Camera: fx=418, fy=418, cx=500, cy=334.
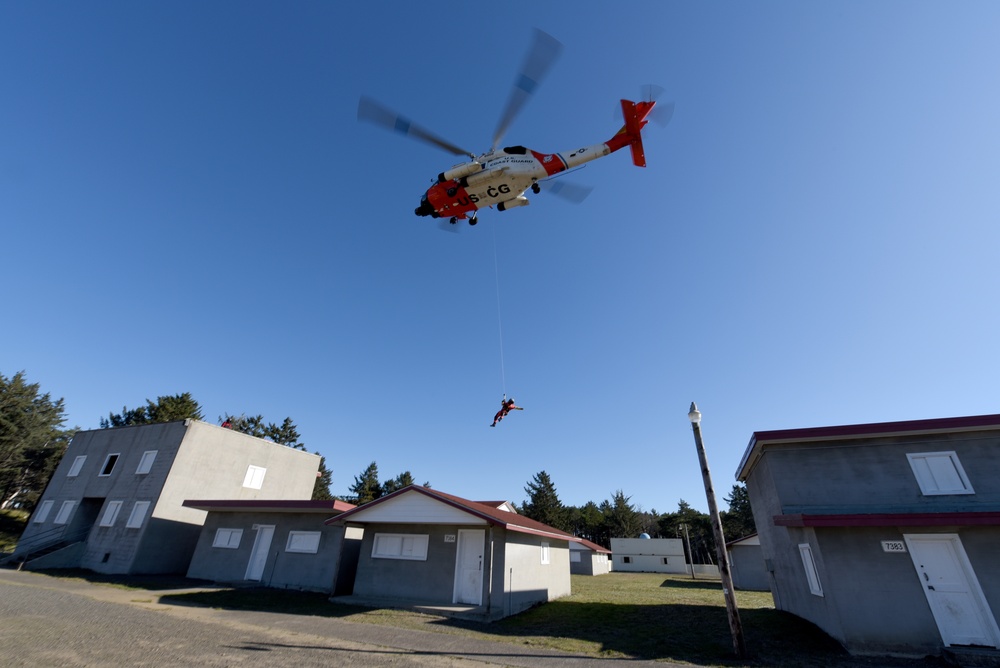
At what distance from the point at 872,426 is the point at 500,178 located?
12623 millimetres

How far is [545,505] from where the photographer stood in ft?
179

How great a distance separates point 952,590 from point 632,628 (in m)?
7.68

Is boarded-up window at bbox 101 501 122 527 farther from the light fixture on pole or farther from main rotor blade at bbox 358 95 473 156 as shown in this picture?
the light fixture on pole

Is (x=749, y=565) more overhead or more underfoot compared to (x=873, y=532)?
more underfoot

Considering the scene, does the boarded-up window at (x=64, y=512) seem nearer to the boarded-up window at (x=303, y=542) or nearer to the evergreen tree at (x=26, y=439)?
the boarded-up window at (x=303, y=542)

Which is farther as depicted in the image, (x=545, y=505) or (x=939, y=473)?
(x=545, y=505)

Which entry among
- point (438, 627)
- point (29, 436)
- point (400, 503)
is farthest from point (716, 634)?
point (29, 436)

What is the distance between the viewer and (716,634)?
11.5 meters

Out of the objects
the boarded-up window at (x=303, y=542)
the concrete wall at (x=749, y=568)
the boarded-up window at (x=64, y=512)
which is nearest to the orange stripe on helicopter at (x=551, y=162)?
the boarded-up window at (x=303, y=542)

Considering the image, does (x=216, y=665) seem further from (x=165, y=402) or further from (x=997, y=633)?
(x=165, y=402)

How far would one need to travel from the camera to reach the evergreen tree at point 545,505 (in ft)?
177

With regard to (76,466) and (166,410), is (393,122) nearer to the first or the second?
(76,466)

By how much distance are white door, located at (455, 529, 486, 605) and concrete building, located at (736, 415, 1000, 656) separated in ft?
32.1

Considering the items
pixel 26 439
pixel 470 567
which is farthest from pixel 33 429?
pixel 470 567
